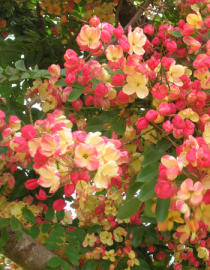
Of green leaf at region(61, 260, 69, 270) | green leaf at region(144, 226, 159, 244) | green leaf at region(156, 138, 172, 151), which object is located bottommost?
green leaf at region(144, 226, 159, 244)

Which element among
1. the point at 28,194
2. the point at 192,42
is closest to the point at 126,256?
the point at 28,194

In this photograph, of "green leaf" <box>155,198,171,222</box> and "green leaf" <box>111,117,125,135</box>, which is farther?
"green leaf" <box>111,117,125,135</box>

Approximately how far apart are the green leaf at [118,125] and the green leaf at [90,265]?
24.7 inches

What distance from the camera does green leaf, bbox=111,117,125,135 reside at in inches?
→ 36.5

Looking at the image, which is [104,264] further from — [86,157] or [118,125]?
[86,157]

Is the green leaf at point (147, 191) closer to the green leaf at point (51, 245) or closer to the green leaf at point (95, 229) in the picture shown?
the green leaf at point (51, 245)

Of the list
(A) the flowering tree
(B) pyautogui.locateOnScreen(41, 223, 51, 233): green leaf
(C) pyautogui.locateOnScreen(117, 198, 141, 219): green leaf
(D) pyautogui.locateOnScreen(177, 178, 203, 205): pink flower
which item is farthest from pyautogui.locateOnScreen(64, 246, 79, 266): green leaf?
(D) pyautogui.locateOnScreen(177, 178, 203, 205): pink flower

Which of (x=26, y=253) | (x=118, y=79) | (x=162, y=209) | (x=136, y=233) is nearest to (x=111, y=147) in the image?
(x=162, y=209)

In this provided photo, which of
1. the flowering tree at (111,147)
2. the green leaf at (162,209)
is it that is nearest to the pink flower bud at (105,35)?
the flowering tree at (111,147)

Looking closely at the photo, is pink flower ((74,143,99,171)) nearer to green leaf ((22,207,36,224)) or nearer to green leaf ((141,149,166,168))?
green leaf ((141,149,166,168))

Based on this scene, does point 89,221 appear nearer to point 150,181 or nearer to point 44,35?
point 150,181

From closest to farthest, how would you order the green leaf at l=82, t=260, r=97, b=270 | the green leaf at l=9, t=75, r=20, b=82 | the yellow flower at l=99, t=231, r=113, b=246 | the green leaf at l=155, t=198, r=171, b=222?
the green leaf at l=155, t=198, r=171, b=222, the green leaf at l=9, t=75, r=20, b=82, the green leaf at l=82, t=260, r=97, b=270, the yellow flower at l=99, t=231, r=113, b=246

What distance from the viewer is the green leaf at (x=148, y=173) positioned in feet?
2.26

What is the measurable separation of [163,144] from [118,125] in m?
0.17
